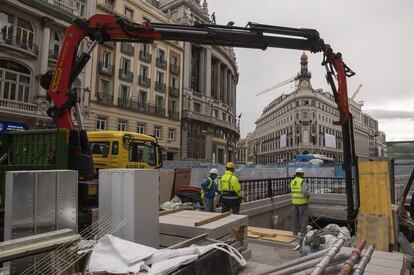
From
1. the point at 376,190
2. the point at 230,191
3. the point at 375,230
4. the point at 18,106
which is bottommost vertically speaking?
the point at 375,230

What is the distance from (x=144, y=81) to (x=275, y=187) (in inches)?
1072

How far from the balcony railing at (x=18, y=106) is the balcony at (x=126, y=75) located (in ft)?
41.0

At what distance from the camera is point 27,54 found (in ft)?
81.1

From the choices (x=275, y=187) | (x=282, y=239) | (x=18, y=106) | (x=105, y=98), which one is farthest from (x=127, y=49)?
(x=282, y=239)

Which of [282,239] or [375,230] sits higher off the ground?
[375,230]

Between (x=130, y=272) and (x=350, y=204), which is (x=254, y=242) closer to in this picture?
(x=350, y=204)

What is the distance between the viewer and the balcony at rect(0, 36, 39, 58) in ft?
77.0

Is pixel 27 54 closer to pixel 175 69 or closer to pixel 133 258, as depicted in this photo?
pixel 175 69

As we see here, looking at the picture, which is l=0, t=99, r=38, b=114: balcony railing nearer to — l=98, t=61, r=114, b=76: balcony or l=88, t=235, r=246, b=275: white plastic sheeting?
l=98, t=61, r=114, b=76: balcony

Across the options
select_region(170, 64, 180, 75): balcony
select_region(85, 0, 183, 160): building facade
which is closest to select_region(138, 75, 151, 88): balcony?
select_region(85, 0, 183, 160): building facade

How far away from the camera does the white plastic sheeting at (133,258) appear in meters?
3.09

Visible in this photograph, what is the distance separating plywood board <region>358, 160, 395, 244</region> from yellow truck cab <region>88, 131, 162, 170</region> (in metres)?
7.34

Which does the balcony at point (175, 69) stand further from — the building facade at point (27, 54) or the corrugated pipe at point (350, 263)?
the corrugated pipe at point (350, 263)

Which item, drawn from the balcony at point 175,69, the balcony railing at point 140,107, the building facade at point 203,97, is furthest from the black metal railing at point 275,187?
the balcony at point 175,69
